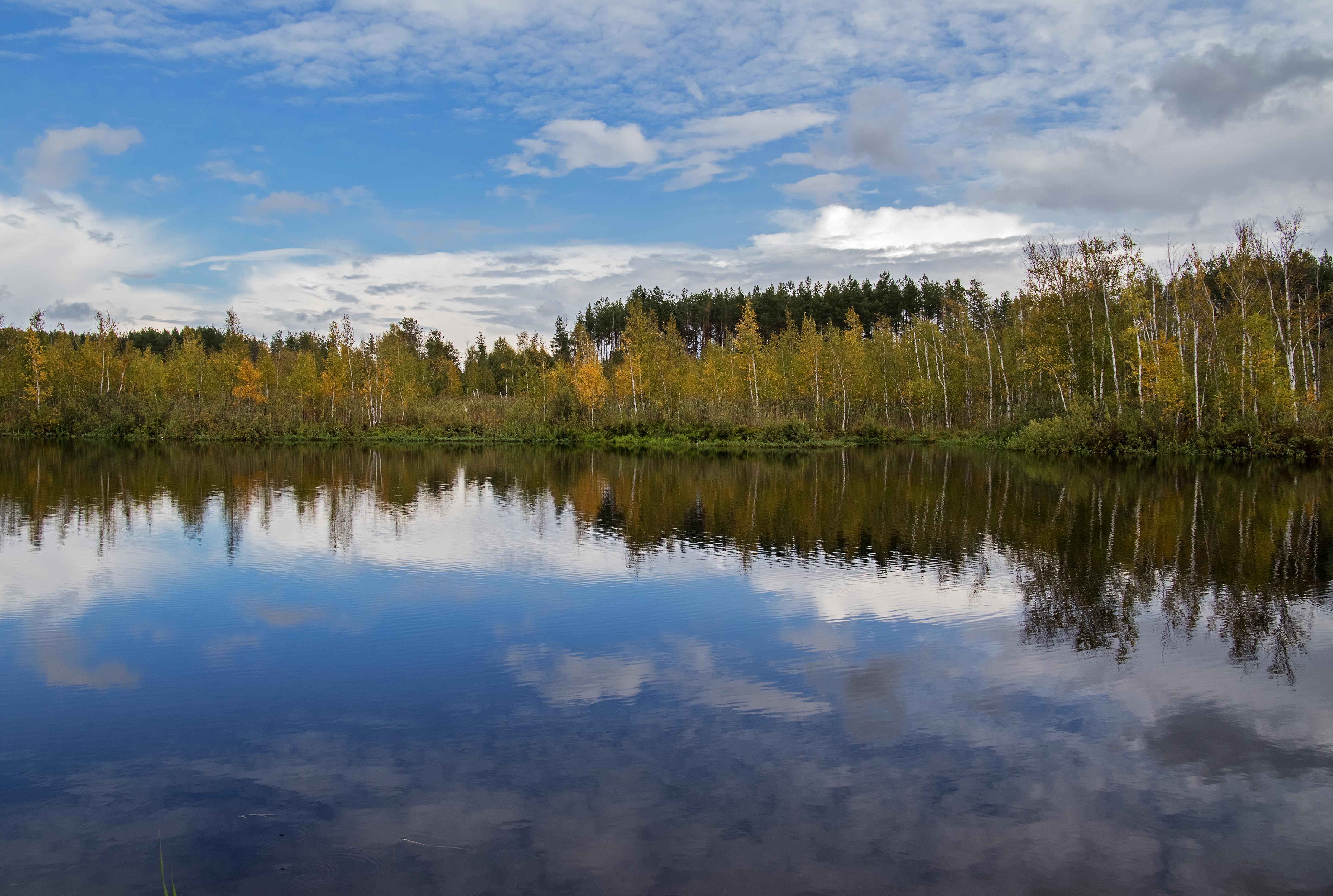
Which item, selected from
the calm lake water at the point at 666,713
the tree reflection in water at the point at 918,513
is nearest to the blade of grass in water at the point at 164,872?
the calm lake water at the point at 666,713

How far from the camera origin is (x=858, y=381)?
5412cm

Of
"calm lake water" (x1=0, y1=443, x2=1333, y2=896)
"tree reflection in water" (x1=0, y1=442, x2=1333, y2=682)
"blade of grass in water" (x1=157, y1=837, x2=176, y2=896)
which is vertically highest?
"tree reflection in water" (x1=0, y1=442, x2=1333, y2=682)

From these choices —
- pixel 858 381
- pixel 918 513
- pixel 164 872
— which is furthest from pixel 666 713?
pixel 858 381

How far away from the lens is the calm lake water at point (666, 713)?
459 cm

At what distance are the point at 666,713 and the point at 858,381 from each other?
4942 centimetres

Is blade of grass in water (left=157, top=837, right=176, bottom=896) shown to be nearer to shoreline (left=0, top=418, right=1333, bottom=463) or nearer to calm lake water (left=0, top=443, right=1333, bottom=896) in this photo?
calm lake water (left=0, top=443, right=1333, bottom=896)

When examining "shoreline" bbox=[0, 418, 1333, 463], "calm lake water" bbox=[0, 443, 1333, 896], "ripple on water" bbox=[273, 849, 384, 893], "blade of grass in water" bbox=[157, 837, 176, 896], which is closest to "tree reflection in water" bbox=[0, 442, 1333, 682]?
"calm lake water" bbox=[0, 443, 1333, 896]

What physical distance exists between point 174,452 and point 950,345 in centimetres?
4273

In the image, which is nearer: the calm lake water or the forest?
the calm lake water

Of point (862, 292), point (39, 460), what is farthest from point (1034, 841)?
point (862, 292)

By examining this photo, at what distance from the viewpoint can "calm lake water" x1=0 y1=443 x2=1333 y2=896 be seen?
4594 millimetres

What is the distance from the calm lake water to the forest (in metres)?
24.3

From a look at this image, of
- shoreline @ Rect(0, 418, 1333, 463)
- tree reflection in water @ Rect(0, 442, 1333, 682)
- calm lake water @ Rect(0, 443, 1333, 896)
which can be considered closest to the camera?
calm lake water @ Rect(0, 443, 1333, 896)

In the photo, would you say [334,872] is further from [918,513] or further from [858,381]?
[858,381]
